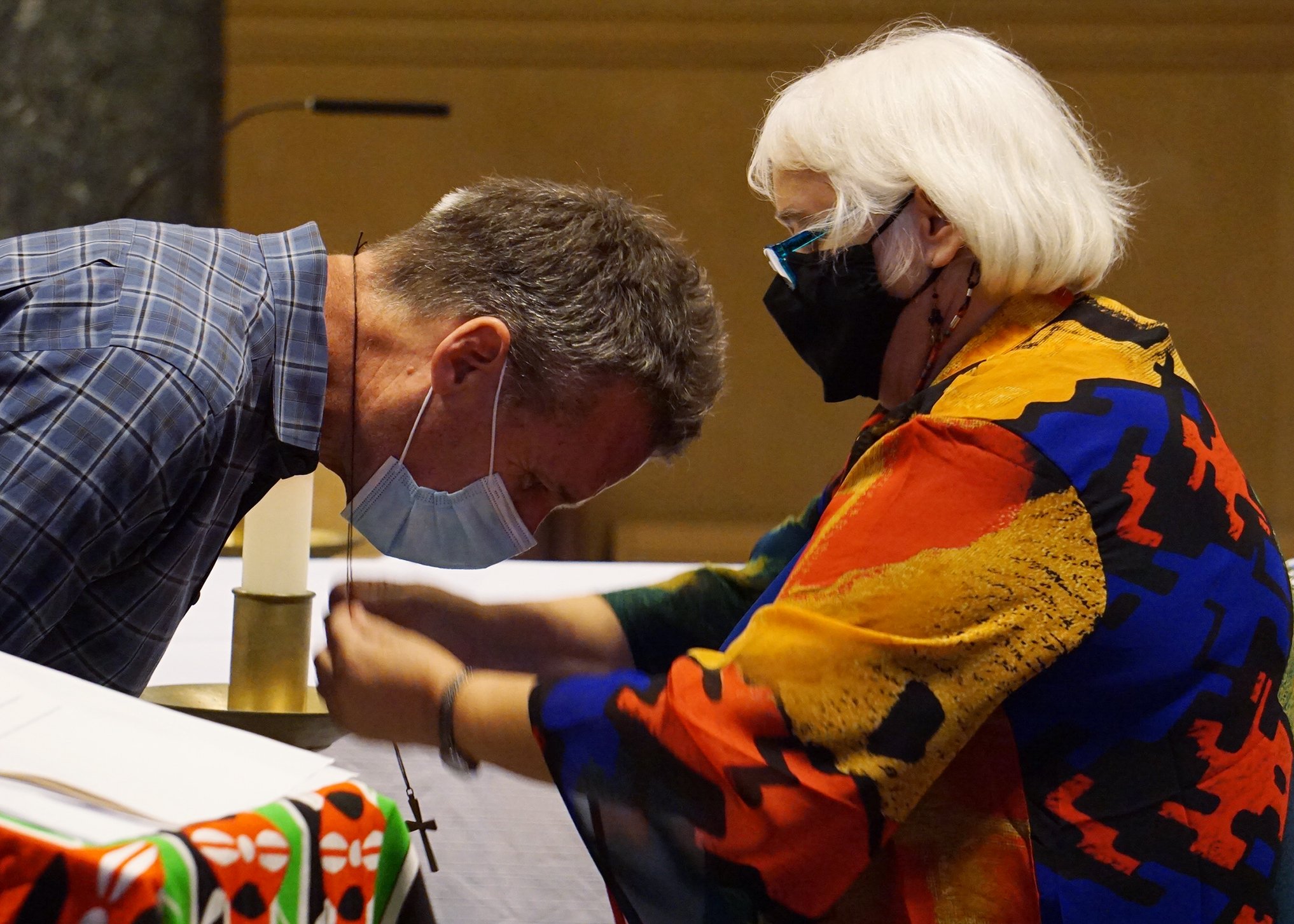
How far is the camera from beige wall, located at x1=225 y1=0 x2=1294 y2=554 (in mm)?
4348

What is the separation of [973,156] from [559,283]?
41 centimetres

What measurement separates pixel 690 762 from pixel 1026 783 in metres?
0.24

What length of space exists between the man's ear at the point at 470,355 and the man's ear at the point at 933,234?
0.40 metres

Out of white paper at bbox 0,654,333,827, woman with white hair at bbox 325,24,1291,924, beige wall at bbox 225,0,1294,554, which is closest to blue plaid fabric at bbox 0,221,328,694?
woman with white hair at bbox 325,24,1291,924

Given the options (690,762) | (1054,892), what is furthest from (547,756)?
(1054,892)

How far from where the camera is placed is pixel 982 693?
→ 870 millimetres

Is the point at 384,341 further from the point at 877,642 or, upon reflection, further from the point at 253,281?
the point at 877,642

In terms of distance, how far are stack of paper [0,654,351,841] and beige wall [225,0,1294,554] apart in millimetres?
3739

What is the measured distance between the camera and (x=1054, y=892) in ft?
2.97

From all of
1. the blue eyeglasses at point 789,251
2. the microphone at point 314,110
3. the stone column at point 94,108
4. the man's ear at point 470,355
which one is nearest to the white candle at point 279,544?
the man's ear at point 470,355

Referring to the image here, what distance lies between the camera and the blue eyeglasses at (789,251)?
1221 mm

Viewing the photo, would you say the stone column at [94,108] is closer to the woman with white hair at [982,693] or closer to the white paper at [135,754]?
the woman with white hair at [982,693]

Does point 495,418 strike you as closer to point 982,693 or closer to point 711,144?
point 982,693

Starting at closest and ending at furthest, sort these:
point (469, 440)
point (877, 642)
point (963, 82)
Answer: point (877, 642)
point (963, 82)
point (469, 440)
